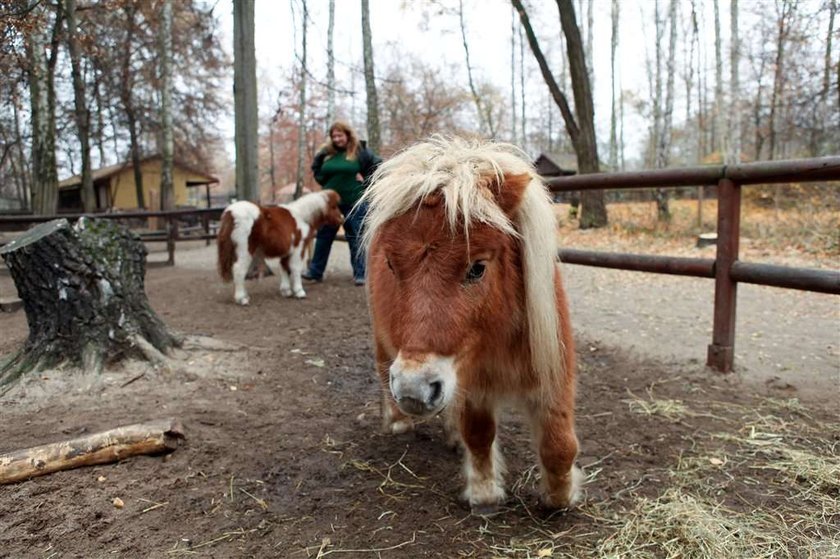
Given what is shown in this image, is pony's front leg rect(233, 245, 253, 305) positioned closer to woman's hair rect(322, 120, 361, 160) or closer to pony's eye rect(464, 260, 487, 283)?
woman's hair rect(322, 120, 361, 160)

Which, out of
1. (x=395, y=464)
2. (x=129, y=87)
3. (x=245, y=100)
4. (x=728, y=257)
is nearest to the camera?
(x=395, y=464)

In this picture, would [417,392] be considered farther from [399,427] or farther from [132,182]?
[132,182]

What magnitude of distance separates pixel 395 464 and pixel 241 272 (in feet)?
15.7

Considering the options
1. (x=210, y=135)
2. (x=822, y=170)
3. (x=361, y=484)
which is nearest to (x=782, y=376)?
(x=822, y=170)

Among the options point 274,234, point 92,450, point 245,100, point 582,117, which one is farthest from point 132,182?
point 92,450

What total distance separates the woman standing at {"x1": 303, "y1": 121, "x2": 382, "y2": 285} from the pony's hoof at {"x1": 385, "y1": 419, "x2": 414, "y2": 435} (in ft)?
14.3

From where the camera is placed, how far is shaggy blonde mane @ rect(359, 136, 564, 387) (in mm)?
1931

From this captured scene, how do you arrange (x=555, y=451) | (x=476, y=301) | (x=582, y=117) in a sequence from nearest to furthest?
(x=476, y=301), (x=555, y=451), (x=582, y=117)

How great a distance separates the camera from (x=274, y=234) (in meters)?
7.40

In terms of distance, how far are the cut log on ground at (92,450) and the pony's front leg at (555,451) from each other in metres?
1.82

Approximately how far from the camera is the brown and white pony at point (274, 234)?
7.07 meters

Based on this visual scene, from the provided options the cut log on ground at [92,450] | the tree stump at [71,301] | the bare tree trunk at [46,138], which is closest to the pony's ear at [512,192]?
the cut log on ground at [92,450]

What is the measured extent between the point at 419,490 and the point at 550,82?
12306mm

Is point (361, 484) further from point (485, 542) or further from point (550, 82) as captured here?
point (550, 82)
